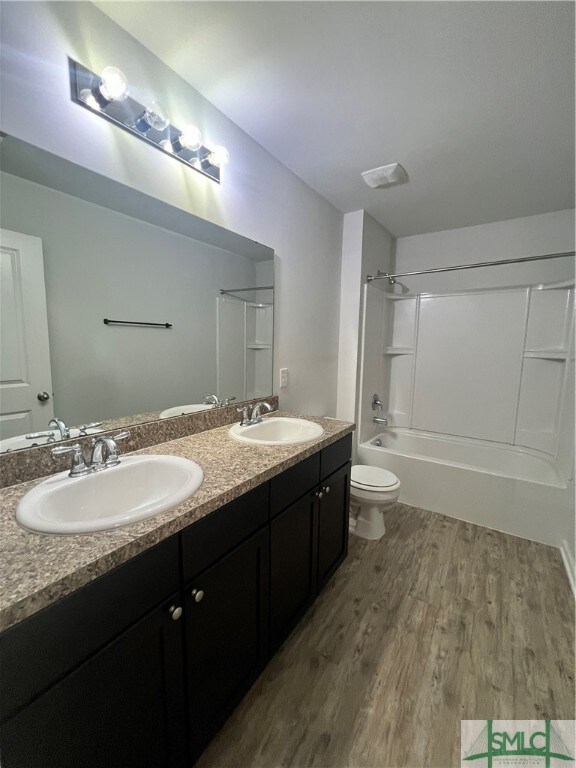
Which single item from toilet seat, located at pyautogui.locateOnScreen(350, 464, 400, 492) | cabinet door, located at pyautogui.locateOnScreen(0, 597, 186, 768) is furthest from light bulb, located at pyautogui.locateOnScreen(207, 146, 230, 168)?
toilet seat, located at pyautogui.locateOnScreen(350, 464, 400, 492)

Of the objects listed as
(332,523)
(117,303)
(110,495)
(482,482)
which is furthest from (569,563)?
(117,303)

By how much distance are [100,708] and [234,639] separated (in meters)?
0.44

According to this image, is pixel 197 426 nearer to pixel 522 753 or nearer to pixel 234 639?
pixel 234 639

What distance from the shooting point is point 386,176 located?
72.6 inches

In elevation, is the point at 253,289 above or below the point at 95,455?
above

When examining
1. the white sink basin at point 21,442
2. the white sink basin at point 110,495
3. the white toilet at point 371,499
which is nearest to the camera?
the white sink basin at point 110,495

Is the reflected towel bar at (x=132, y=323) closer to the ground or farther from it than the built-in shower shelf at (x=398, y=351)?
farther from it

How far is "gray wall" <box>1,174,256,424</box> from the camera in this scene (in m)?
1.01

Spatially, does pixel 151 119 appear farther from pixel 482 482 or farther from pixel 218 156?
pixel 482 482

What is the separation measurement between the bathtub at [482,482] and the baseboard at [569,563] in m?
0.11

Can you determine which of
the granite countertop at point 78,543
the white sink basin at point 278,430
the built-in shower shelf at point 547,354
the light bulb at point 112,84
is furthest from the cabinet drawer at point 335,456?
the built-in shower shelf at point 547,354

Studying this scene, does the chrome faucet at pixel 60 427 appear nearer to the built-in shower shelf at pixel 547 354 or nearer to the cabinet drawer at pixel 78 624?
the cabinet drawer at pixel 78 624

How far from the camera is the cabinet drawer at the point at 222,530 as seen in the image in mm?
826

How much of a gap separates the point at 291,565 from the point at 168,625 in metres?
0.62
